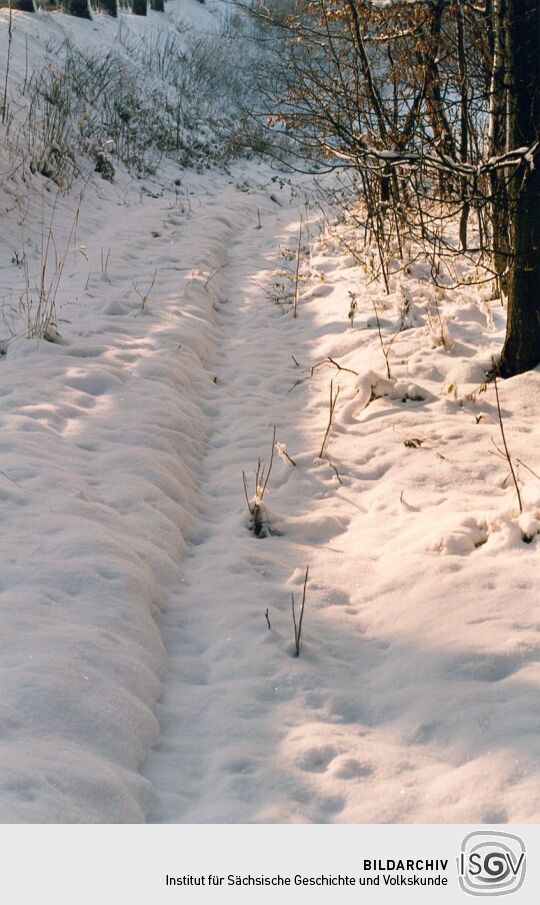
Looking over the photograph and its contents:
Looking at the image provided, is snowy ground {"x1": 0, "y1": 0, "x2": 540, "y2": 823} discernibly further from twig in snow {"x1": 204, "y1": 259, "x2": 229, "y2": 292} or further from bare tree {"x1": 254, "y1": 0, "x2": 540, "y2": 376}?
twig in snow {"x1": 204, "y1": 259, "x2": 229, "y2": 292}

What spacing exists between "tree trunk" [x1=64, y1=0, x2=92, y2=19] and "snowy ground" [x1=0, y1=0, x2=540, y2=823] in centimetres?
1318

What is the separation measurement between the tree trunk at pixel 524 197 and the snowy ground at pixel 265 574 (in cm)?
23

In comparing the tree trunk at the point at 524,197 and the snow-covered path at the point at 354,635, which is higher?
the tree trunk at the point at 524,197

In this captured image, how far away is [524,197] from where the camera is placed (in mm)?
4469

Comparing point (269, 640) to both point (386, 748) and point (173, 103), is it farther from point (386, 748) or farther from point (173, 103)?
point (173, 103)


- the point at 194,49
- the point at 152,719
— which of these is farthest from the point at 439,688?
the point at 194,49

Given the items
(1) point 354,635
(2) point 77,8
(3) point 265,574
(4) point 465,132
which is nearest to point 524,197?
(3) point 265,574

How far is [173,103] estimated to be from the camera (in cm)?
1777

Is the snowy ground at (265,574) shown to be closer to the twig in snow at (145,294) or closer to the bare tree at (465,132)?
the twig in snow at (145,294)

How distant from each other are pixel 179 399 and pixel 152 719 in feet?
9.49

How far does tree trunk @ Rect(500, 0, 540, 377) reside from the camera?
431 cm
